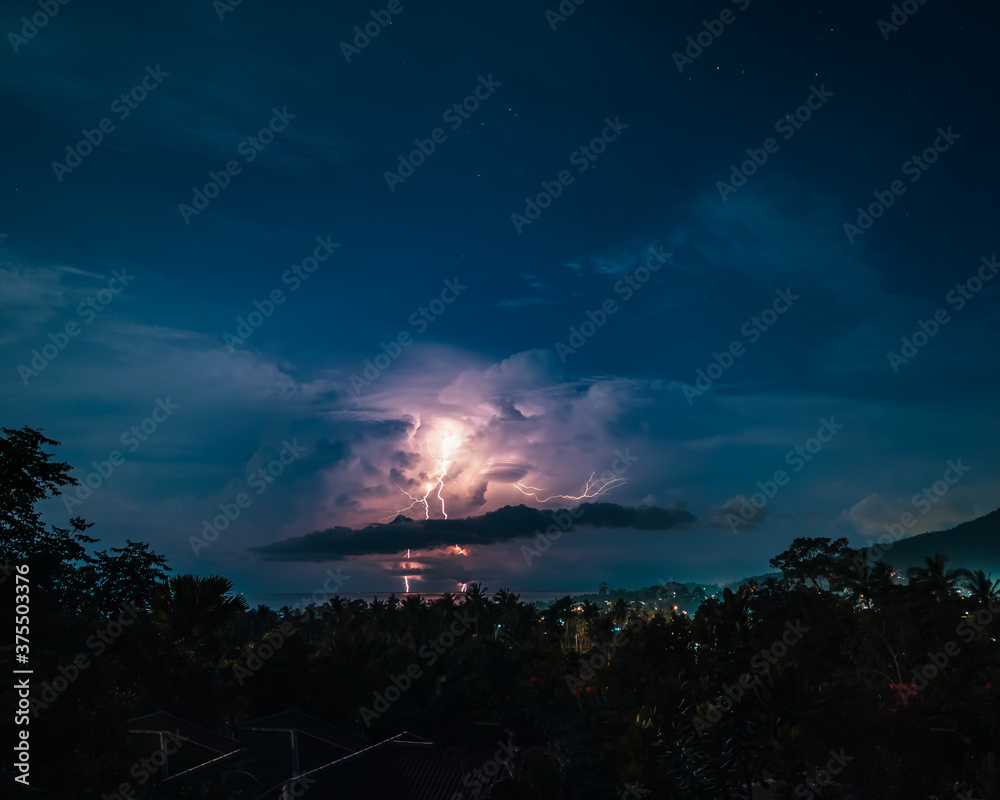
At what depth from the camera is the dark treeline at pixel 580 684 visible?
19.8 meters

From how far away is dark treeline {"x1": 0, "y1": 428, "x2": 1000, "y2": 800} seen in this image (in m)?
19.8

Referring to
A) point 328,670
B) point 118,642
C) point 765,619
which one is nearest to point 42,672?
point 118,642

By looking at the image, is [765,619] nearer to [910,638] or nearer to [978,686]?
[910,638]

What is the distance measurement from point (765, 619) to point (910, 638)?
15.0m

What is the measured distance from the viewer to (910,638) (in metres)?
33.1

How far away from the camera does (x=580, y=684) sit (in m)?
40.4
